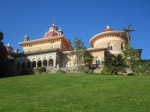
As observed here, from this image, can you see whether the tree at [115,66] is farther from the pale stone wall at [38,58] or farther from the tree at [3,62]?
the tree at [3,62]

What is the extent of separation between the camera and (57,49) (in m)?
46.6

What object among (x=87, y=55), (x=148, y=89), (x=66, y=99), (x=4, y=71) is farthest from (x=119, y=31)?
(x=66, y=99)

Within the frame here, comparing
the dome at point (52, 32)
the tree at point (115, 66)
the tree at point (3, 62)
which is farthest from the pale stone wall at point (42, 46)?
the tree at point (115, 66)

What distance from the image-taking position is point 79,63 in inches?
1646

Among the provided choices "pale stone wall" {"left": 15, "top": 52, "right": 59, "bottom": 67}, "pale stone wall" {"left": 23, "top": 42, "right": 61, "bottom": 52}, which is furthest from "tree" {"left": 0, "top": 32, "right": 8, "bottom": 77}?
"pale stone wall" {"left": 23, "top": 42, "right": 61, "bottom": 52}

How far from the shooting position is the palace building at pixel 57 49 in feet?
153

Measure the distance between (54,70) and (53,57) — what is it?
4.46 m

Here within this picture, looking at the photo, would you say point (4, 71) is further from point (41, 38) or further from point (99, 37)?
point (99, 37)

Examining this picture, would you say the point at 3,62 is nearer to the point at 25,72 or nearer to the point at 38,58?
the point at 25,72

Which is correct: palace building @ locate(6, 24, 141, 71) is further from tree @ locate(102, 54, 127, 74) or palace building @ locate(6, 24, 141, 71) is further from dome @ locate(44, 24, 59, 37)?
tree @ locate(102, 54, 127, 74)

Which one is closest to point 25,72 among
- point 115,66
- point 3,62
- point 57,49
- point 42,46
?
point 3,62

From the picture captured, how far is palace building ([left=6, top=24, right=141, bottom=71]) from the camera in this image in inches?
1842

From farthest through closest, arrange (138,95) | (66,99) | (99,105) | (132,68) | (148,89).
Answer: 1. (132,68)
2. (148,89)
3. (138,95)
4. (66,99)
5. (99,105)

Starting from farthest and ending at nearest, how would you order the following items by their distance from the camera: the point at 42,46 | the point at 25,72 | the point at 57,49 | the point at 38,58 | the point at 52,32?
the point at 52,32 → the point at 42,46 → the point at 38,58 → the point at 57,49 → the point at 25,72
